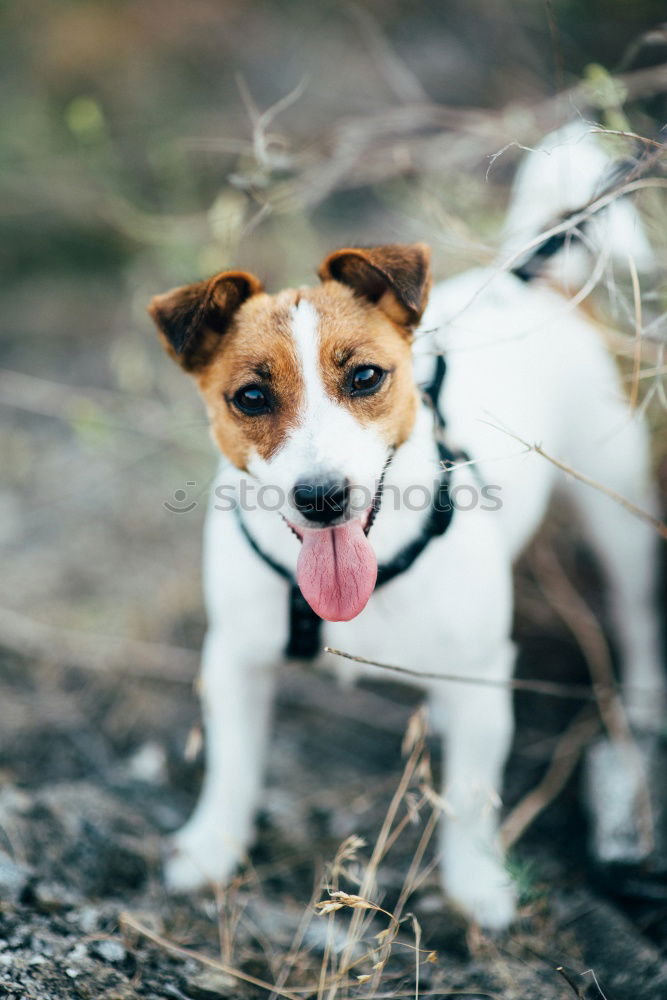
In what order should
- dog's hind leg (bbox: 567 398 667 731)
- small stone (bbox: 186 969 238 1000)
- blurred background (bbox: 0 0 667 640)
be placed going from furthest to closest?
blurred background (bbox: 0 0 667 640)
dog's hind leg (bbox: 567 398 667 731)
small stone (bbox: 186 969 238 1000)

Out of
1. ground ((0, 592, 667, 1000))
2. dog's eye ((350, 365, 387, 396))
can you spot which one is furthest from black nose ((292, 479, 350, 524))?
ground ((0, 592, 667, 1000))

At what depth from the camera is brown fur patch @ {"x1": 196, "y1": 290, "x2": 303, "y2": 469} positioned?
88.8 inches

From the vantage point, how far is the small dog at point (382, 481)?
223cm

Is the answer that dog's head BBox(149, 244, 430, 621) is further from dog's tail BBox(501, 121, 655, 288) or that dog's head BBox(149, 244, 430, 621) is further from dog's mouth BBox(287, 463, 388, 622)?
dog's tail BBox(501, 121, 655, 288)

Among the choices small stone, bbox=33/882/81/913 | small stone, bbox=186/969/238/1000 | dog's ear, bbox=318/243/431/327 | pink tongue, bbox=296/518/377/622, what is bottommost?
small stone, bbox=186/969/238/1000

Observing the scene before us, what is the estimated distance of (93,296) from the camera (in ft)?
20.2

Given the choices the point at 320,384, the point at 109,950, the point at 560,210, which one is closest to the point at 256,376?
the point at 320,384

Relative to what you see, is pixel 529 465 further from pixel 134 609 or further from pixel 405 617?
pixel 134 609

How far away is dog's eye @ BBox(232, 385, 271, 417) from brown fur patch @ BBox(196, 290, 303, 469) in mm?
13

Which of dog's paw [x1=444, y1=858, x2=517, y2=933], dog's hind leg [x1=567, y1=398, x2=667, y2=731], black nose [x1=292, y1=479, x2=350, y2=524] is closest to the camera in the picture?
black nose [x1=292, y1=479, x2=350, y2=524]

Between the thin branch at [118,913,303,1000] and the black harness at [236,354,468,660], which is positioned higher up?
the black harness at [236,354,468,660]

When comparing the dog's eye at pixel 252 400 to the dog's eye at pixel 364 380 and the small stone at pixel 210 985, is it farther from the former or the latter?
the small stone at pixel 210 985

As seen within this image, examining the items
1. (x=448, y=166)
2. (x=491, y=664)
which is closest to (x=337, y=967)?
(x=491, y=664)

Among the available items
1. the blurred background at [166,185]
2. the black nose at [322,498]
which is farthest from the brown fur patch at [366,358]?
the blurred background at [166,185]
